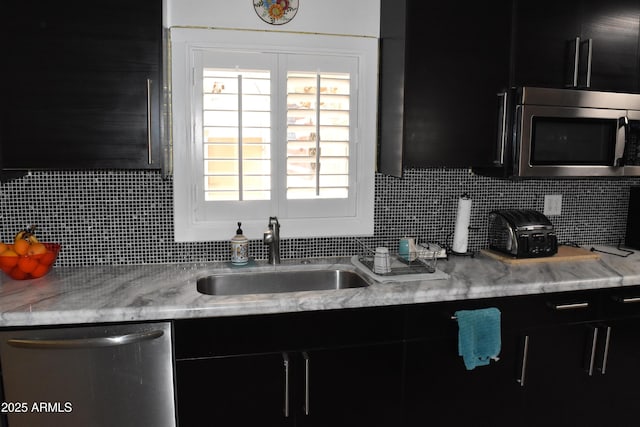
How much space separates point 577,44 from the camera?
2.19m

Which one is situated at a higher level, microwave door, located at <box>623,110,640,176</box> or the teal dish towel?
microwave door, located at <box>623,110,640,176</box>

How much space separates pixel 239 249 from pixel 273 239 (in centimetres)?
16

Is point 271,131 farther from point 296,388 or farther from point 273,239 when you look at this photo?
point 296,388

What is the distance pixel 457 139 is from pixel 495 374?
1.01 metres

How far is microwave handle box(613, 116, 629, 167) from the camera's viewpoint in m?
2.26

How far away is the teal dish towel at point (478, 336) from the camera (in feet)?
6.20

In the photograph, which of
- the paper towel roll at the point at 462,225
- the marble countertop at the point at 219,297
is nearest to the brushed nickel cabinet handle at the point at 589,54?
the paper towel roll at the point at 462,225

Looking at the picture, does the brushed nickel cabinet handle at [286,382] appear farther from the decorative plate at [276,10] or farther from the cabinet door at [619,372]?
the decorative plate at [276,10]

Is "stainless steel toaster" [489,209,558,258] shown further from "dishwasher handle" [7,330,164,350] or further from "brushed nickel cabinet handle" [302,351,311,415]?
"dishwasher handle" [7,330,164,350]

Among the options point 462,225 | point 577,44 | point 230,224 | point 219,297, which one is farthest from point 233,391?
point 577,44

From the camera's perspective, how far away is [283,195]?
7.68ft

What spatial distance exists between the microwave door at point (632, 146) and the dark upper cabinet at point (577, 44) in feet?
0.48

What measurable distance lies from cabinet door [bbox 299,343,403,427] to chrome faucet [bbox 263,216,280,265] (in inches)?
22.7

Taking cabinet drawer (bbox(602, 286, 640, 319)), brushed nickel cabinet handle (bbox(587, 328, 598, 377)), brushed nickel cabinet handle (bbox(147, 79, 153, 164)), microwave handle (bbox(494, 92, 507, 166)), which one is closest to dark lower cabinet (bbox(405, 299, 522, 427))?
brushed nickel cabinet handle (bbox(587, 328, 598, 377))
